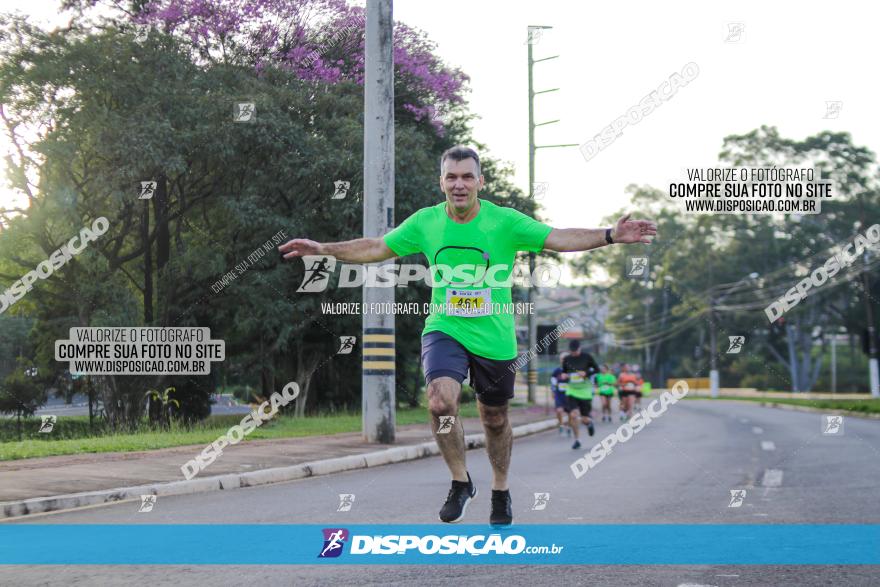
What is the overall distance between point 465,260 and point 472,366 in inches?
25.5

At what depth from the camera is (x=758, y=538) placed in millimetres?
7879

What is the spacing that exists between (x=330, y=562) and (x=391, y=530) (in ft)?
4.54

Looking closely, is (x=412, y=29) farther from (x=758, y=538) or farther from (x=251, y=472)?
(x=758, y=538)

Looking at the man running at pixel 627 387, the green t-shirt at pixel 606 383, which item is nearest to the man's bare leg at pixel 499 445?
the green t-shirt at pixel 606 383

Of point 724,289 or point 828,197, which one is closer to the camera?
point 828,197

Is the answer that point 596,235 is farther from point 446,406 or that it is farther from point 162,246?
point 162,246

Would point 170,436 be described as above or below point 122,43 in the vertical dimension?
below

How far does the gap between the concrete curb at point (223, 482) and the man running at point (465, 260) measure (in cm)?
314

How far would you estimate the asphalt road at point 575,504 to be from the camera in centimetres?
624

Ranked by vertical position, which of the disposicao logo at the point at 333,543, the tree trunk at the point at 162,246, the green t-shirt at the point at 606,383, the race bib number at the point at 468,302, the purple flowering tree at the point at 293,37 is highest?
the purple flowering tree at the point at 293,37

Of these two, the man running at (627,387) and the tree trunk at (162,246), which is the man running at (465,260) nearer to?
the tree trunk at (162,246)

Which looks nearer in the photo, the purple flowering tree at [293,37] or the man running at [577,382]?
the man running at [577,382]

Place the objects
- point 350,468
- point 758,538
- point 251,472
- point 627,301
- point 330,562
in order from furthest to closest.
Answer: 1. point 627,301
2. point 350,468
3. point 251,472
4. point 758,538
5. point 330,562

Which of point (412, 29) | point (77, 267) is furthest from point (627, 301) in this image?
point (77, 267)
